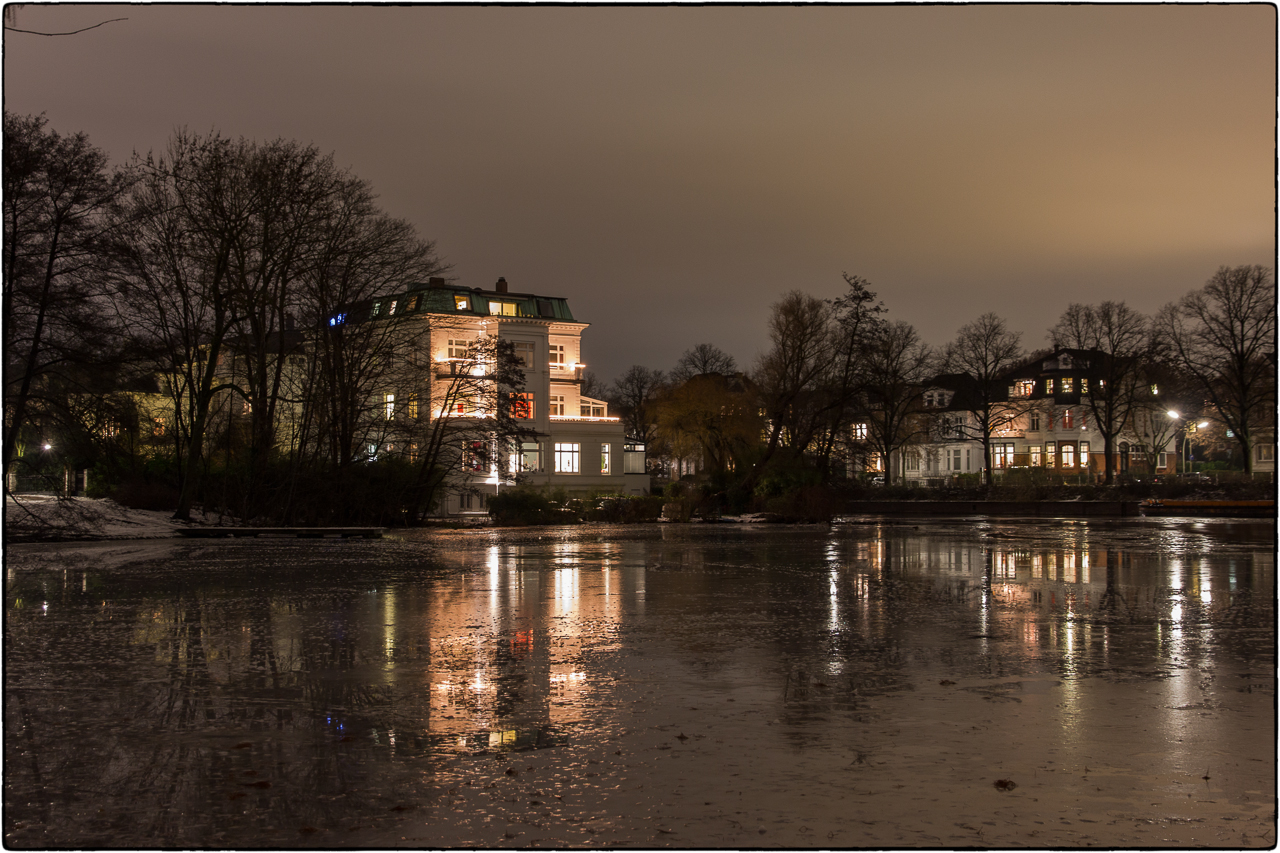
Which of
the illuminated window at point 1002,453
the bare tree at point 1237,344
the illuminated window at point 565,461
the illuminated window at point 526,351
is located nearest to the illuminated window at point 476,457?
the illuminated window at point 526,351

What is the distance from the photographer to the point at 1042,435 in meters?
93.1

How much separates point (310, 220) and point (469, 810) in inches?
1179

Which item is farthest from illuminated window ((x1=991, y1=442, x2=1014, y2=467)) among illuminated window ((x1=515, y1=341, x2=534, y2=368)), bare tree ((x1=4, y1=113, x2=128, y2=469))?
bare tree ((x1=4, y1=113, x2=128, y2=469))

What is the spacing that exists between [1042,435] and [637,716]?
92960mm

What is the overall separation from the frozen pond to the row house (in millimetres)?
72030

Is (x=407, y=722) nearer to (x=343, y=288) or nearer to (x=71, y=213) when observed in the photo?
(x=71, y=213)

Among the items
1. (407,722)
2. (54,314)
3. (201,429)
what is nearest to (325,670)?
(407,722)

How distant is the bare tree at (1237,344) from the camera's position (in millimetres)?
56656

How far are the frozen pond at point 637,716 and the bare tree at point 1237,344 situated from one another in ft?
156

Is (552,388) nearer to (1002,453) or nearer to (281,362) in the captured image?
(281,362)

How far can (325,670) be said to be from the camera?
879 centimetres

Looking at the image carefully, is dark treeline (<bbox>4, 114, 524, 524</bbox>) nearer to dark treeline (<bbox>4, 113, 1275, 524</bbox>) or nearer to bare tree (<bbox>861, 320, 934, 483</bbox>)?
dark treeline (<bbox>4, 113, 1275, 524</bbox>)

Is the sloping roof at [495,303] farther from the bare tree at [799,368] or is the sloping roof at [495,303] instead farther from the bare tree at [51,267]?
the bare tree at [51,267]

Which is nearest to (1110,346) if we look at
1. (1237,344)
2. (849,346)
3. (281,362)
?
(1237,344)
